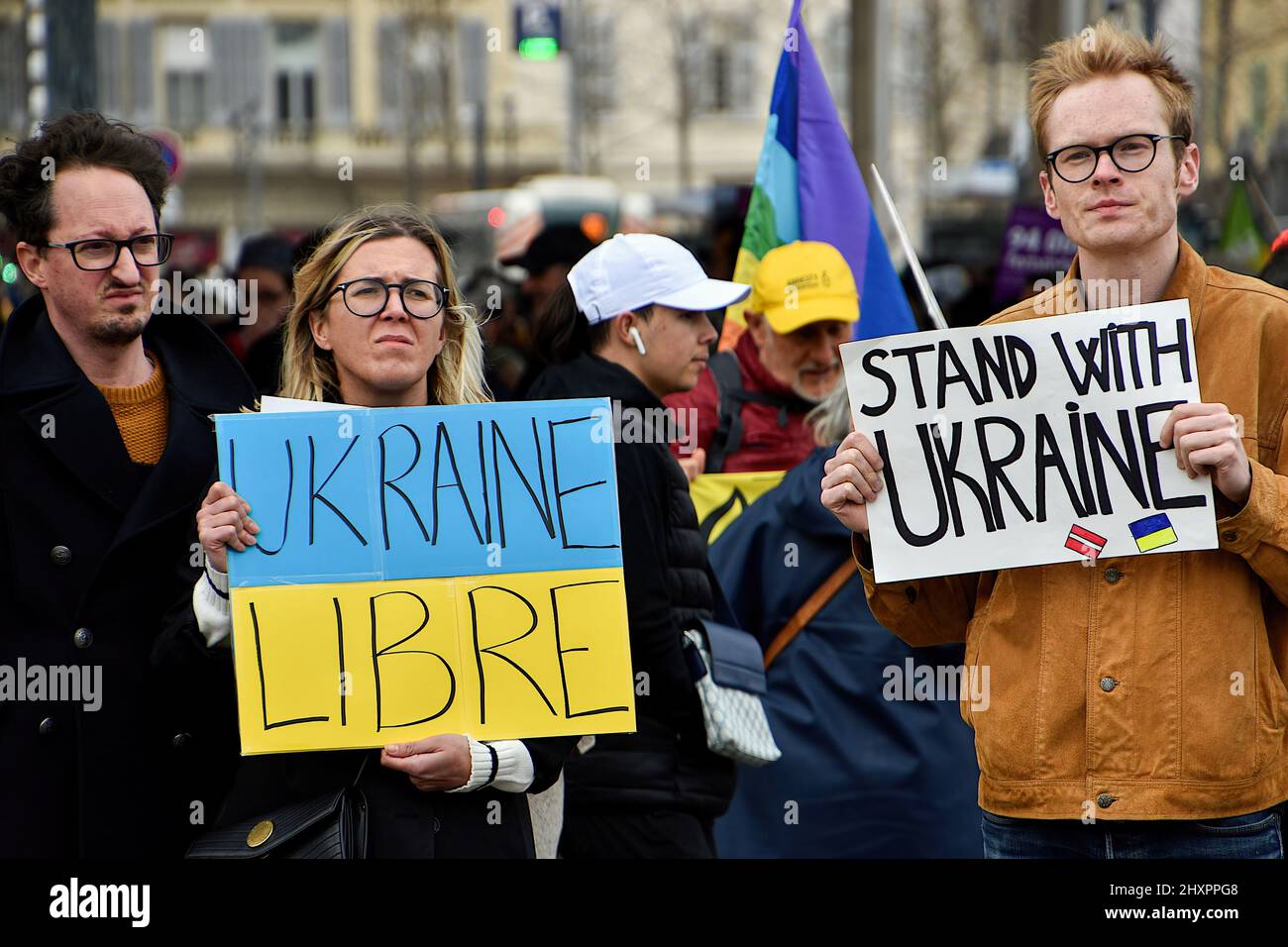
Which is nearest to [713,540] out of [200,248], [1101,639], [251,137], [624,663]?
[624,663]

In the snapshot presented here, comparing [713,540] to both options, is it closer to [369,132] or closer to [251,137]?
[251,137]

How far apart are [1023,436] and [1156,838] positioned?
2.46ft

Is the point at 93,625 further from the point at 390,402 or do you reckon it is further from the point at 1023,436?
the point at 1023,436

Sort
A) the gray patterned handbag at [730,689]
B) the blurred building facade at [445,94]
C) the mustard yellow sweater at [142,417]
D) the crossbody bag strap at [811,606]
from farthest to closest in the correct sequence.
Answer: the blurred building facade at [445,94]
the crossbody bag strap at [811,606]
the gray patterned handbag at [730,689]
the mustard yellow sweater at [142,417]

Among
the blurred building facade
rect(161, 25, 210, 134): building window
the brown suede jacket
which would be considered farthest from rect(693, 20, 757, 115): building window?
the brown suede jacket

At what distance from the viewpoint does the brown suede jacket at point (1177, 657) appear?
3.03 meters

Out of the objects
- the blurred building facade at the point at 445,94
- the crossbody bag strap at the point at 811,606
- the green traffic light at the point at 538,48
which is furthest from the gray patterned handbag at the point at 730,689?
the blurred building facade at the point at 445,94

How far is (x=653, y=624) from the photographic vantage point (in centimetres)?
416

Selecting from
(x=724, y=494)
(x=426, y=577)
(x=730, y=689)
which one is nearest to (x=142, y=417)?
(x=426, y=577)

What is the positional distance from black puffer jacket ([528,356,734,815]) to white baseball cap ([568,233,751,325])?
0.54 feet

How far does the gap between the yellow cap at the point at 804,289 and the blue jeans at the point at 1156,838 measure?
292 centimetres

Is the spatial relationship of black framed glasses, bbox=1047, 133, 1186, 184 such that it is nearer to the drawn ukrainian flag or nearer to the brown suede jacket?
the brown suede jacket

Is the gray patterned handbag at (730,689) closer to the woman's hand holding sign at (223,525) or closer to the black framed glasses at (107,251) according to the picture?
the woman's hand holding sign at (223,525)

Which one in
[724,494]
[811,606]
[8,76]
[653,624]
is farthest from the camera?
[8,76]
